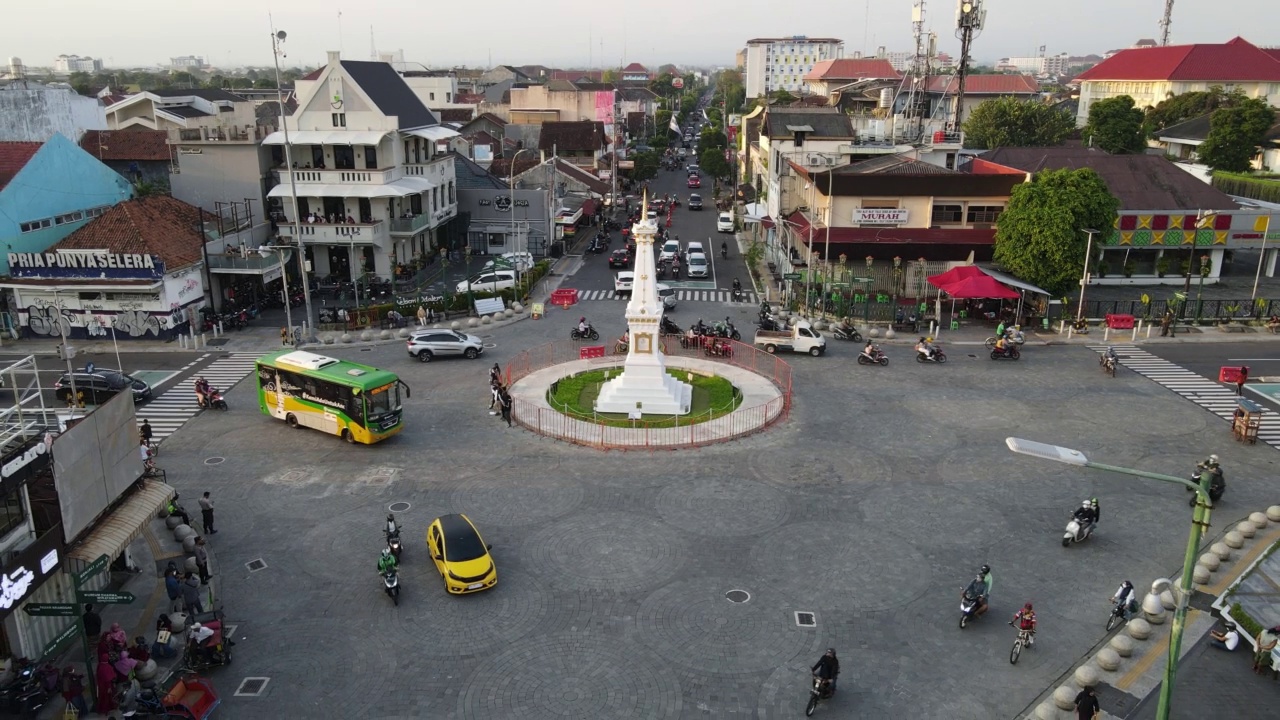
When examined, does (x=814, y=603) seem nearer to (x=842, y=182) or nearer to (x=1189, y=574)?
(x=1189, y=574)

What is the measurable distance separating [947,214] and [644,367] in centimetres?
2638

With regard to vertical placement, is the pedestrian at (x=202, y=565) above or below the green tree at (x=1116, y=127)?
below

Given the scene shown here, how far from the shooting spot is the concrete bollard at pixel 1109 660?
16.7m

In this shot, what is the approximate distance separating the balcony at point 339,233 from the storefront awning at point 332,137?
185 inches

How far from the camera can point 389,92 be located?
54.3 meters

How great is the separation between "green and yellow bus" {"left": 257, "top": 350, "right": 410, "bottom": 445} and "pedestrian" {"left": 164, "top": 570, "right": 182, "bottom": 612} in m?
9.41

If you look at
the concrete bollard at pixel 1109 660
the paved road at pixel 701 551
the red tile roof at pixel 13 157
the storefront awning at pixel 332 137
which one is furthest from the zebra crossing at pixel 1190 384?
the red tile roof at pixel 13 157

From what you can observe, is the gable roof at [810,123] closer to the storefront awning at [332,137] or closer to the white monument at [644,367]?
the storefront awning at [332,137]

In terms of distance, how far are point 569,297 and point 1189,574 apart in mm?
38492

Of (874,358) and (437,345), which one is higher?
(437,345)

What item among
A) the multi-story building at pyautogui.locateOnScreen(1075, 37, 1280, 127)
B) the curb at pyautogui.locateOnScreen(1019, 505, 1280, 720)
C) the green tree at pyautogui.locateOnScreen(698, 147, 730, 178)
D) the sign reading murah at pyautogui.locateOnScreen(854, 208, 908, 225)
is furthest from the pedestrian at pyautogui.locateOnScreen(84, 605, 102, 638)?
the multi-story building at pyautogui.locateOnScreen(1075, 37, 1280, 127)

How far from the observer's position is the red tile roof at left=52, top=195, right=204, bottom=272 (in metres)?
41.4

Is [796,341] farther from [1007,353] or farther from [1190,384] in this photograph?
Result: [1190,384]

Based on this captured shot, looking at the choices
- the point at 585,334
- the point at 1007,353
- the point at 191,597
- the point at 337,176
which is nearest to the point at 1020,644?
the point at 191,597
